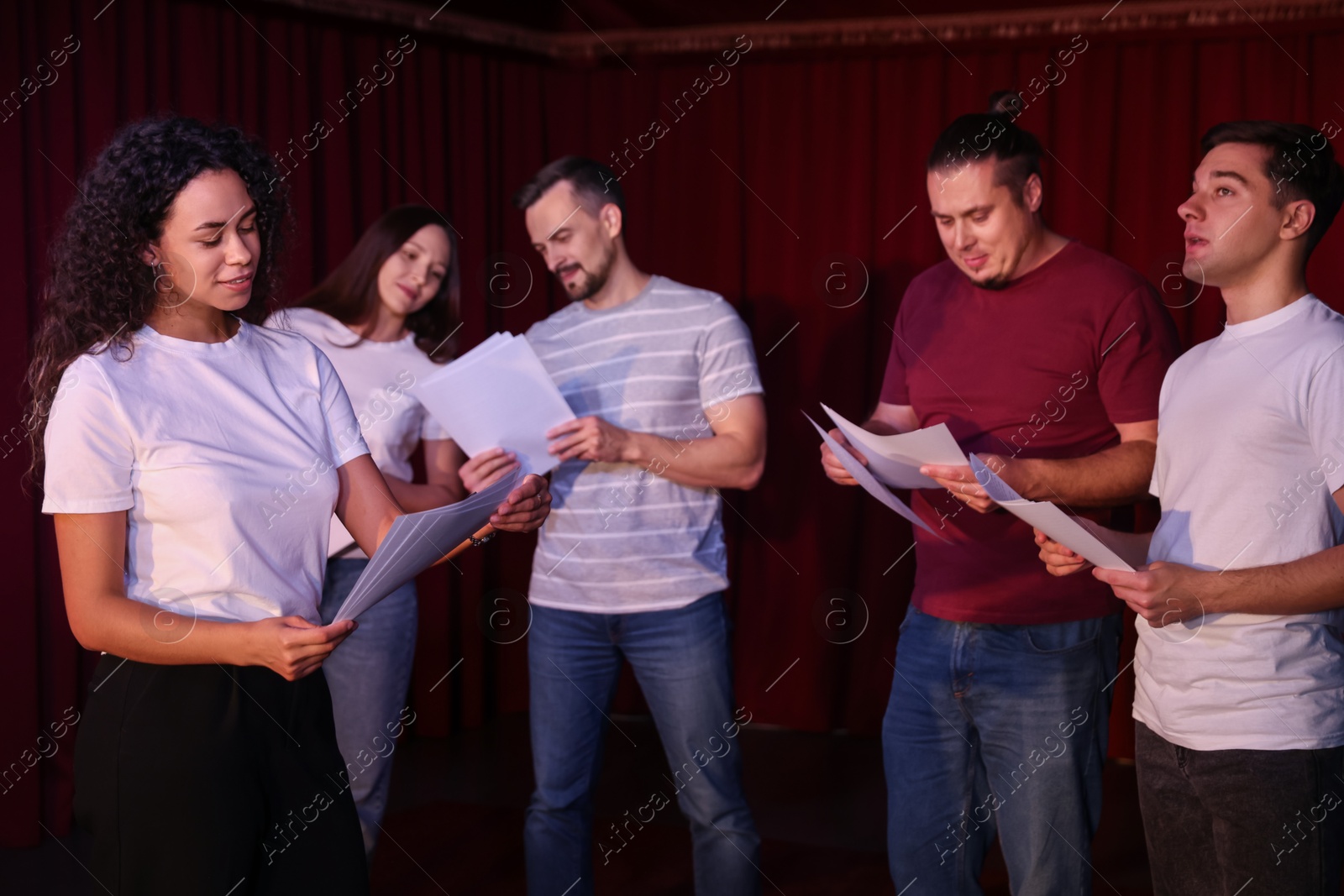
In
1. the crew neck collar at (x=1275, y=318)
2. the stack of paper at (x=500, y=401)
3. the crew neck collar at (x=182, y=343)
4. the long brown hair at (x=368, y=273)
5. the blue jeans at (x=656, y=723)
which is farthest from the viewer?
the long brown hair at (x=368, y=273)

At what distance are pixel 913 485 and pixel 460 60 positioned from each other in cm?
298

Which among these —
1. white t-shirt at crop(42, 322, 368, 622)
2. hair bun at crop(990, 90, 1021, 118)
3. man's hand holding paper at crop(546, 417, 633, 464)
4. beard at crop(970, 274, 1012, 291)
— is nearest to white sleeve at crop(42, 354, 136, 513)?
white t-shirt at crop(42, 322, 368, 622)

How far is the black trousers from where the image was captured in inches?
53.0

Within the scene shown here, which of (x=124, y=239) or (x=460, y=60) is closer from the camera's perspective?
(x=124, y=239)

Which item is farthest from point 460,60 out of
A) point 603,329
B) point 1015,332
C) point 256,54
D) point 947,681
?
point 947,681

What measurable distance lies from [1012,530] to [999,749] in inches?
14.7

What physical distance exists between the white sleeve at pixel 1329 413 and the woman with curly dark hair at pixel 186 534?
51.0 inches

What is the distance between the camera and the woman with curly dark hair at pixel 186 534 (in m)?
1.34

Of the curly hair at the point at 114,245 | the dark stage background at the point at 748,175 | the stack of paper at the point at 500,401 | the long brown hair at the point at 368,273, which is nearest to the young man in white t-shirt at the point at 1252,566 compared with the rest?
the stack of paper at the point at 500,401

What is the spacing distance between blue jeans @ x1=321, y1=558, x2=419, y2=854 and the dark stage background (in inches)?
52.0

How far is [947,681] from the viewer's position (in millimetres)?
1954

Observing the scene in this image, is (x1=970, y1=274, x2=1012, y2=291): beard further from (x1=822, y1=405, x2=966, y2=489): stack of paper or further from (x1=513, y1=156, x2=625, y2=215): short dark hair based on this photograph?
(x1=513, y1=156, x2=625, y2=215): short dark hair

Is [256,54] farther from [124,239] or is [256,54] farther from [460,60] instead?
[124,239]

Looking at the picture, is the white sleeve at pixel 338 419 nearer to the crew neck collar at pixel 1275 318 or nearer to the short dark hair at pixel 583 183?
the short dark hair at pixel 583 183
